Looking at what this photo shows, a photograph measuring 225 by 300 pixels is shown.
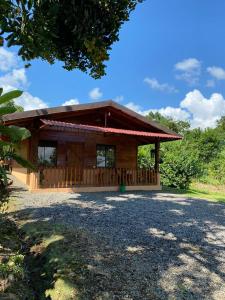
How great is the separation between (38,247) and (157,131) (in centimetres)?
1346

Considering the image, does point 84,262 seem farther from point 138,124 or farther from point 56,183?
point 138,124

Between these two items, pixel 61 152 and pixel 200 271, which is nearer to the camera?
pixel 200 271

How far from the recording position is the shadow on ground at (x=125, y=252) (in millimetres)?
4867

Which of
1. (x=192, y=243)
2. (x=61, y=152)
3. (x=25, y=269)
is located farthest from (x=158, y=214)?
(x=61, y=152)

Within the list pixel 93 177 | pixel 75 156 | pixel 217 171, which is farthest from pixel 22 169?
pixel 217 171

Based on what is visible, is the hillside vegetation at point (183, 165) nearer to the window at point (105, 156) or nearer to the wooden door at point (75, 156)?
the window at point (105, 156)

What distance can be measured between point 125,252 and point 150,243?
0.88 m

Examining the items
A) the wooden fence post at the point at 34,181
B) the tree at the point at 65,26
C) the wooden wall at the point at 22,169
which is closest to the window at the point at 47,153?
the wooden wall at the point at 22,169

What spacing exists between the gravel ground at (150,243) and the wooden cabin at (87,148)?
3318 mm

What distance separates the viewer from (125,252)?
20.7ft

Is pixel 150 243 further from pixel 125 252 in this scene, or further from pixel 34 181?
pixel 34 181

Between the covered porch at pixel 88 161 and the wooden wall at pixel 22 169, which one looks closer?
the covered porch at pixel 88 161

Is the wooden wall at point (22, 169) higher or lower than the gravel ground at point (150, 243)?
higher

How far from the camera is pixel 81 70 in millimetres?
8320
